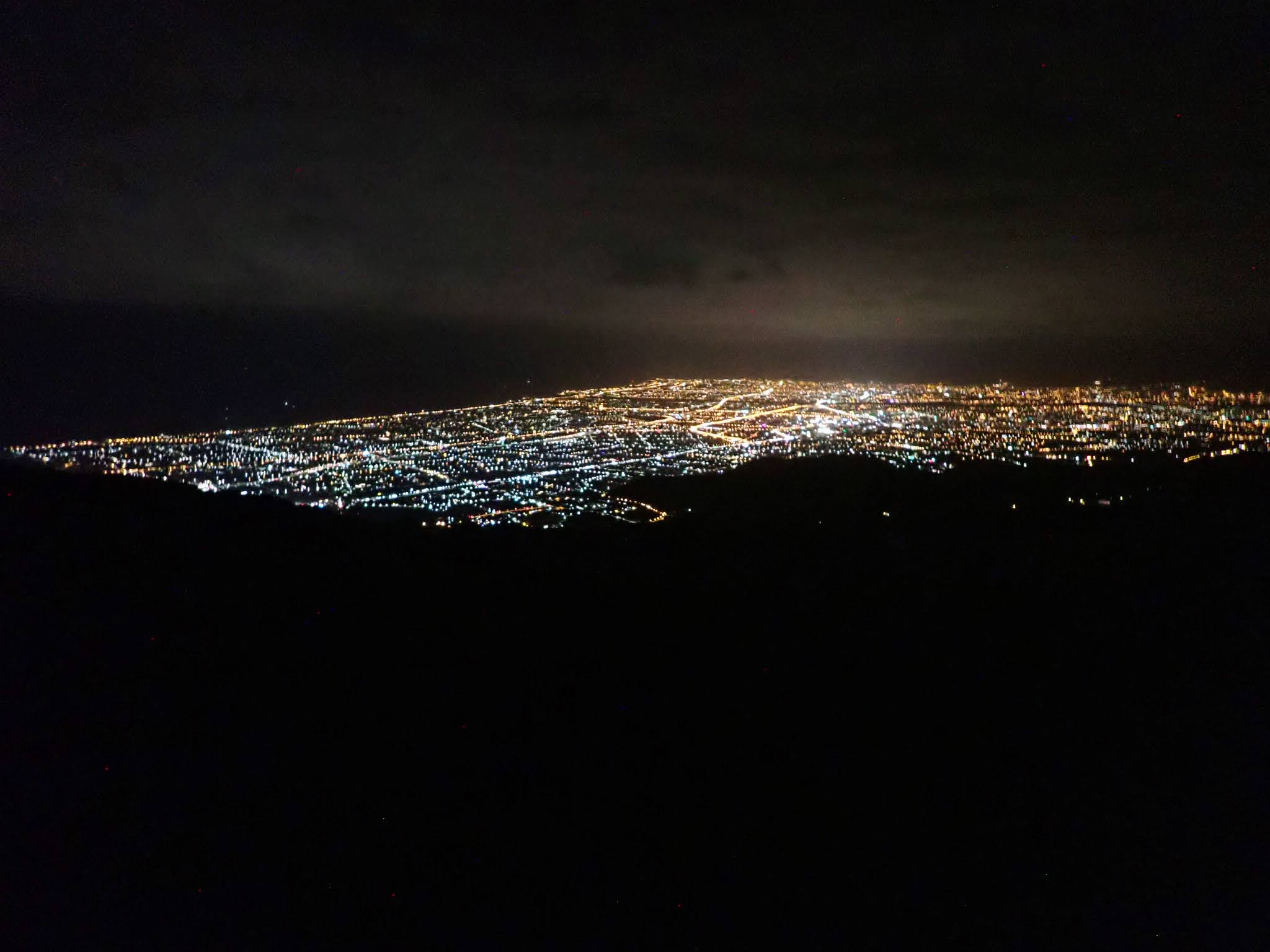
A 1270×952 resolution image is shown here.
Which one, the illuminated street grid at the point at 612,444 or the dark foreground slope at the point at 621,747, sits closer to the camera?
the dark foreground slope at the point at 621,747

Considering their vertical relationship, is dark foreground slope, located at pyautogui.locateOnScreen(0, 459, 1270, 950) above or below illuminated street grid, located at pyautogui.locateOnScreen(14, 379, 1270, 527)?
below

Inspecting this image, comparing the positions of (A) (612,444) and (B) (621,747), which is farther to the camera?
(A) (612,444)

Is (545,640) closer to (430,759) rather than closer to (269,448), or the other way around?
(430,759)

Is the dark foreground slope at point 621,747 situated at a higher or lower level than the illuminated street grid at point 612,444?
lower

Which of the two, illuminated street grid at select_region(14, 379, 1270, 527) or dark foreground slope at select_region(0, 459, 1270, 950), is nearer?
dark foreground slope at select_region(0, 459, 1270, 950)
